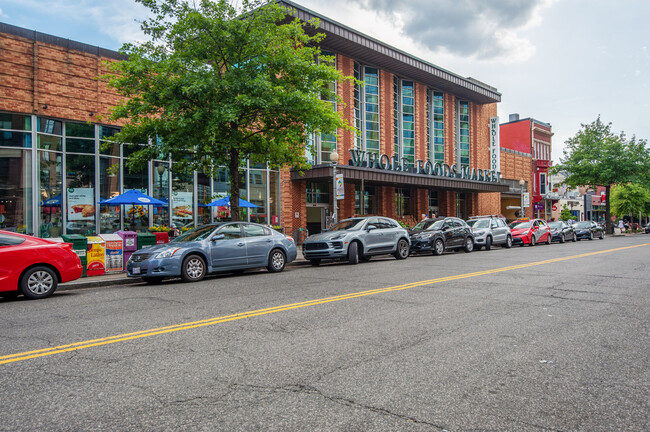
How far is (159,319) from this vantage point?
6723 mm

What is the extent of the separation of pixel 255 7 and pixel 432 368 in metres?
14.9

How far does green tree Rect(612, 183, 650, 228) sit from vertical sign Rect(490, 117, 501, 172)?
19.3 metres

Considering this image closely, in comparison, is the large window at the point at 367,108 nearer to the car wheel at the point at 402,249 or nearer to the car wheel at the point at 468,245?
the car wheel at the point at 468,245

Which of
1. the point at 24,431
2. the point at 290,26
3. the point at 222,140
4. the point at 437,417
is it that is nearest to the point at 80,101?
the point at 222,140

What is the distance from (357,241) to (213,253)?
5547mm

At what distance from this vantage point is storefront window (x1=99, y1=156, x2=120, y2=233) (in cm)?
1909

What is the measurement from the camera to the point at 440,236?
19875 mm

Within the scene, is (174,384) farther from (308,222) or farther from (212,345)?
(308,222)

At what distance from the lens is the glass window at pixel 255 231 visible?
1317 cm

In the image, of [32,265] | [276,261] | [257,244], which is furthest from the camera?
[276,261]

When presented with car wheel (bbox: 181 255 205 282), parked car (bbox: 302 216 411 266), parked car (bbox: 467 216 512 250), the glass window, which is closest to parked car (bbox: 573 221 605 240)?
parked car (bbox: 467 216 512 250)

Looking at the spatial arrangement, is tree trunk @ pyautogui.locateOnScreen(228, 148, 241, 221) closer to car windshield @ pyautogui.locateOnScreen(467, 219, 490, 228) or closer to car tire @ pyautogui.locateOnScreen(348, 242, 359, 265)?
car tire @ pyautogui.locateOnScreen(348, 242, 359, 265)

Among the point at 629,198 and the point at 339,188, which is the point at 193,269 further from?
the point at 629,198

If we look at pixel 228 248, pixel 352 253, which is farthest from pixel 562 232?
pixel 228 248
